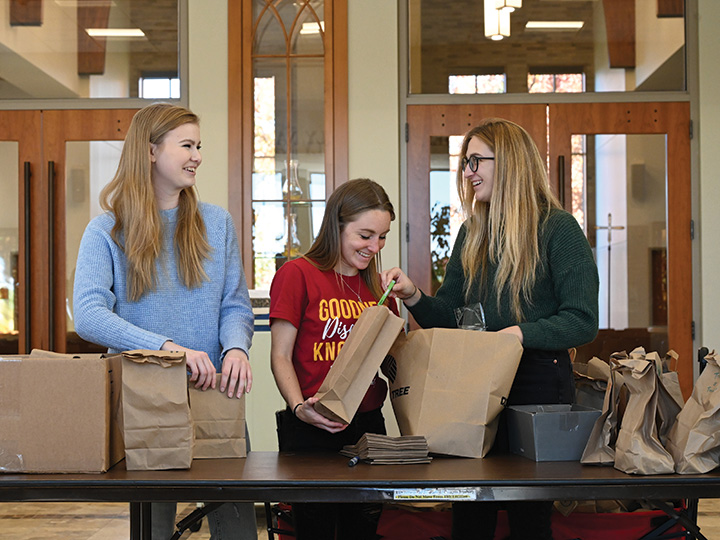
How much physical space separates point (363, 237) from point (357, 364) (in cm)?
46

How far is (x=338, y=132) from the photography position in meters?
4.65

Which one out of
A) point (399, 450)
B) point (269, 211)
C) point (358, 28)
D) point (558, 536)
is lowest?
A: point (558, 536)

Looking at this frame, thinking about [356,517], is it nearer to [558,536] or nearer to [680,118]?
[558,536]

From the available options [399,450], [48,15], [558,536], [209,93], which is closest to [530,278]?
[399,450]

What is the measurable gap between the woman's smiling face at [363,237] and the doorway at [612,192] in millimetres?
2553

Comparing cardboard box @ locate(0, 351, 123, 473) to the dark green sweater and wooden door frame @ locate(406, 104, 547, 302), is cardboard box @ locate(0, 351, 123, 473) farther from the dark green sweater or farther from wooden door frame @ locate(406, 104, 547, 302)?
wooden door frame @ locate(406, 104, 547, 302)

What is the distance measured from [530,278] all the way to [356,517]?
75 cm

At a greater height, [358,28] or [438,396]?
[358,28]

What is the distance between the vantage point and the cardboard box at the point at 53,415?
1680mm

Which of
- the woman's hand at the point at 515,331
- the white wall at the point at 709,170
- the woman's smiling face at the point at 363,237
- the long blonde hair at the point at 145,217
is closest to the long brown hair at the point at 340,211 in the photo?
the woman's smiling face at the point at 363,237

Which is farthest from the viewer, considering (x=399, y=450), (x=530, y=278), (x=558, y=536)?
(x=558, y=536)

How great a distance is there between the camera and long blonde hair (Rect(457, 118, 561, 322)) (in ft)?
6.54

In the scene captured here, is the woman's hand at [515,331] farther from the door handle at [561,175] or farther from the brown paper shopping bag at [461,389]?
the door handle at [561,175]

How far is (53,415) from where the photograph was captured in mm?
1683
